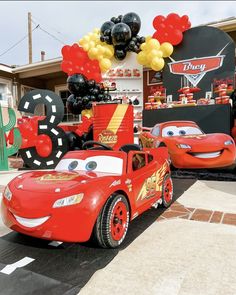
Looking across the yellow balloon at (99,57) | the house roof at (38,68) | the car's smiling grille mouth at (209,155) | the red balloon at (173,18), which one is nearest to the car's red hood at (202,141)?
the car's smiling grille mouth at (209,155)

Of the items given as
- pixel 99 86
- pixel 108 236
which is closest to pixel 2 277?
pixel 108 236

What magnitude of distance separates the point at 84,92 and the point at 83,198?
9211mm

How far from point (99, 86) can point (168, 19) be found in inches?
146

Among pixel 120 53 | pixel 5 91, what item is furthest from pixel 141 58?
pixel 5 91

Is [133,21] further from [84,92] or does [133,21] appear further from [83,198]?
[83,198]

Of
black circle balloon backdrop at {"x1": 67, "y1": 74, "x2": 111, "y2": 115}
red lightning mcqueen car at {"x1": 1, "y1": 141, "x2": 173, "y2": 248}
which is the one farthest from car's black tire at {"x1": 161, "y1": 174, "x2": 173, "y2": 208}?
black circle balloon backdrop at {"x1": 67, "y1": 74, "x2": 111, "y2": 115}

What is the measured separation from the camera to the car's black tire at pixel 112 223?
2945 mm

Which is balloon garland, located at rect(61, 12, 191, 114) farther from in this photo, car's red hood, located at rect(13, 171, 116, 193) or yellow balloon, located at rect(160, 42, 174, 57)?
car's red hood, located at rect(13, 171, 116, 193)

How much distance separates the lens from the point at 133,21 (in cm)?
1095

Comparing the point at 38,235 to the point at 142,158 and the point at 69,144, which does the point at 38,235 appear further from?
the point at 69,144

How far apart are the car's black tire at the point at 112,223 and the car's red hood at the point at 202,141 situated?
13.2 ft

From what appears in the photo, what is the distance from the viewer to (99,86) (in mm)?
11500

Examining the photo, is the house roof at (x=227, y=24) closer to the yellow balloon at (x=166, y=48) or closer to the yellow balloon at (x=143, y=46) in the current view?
the yellow balloon at (x=166, y=48)

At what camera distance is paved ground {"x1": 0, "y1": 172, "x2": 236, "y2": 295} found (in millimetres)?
2385
